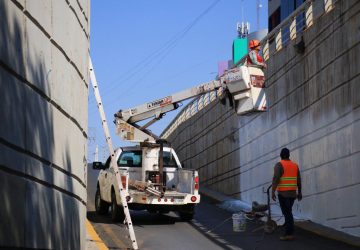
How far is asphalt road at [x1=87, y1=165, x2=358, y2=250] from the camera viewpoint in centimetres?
1074

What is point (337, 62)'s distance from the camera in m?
12.6

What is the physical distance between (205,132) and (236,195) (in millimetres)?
5748

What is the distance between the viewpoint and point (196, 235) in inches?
488

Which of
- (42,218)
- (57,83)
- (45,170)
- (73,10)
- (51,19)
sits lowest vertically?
(42,218)

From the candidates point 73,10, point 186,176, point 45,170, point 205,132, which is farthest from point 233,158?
point 45,170

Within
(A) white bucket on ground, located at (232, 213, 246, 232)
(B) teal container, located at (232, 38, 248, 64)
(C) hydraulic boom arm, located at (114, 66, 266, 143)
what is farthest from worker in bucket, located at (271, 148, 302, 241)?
(B) teal container, located at (232, 38, 248, 64)

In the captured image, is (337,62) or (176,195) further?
(176,195)

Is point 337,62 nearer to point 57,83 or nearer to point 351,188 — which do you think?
point 351,188

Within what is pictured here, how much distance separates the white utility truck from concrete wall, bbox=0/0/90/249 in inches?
223

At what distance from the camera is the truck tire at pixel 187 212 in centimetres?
1450

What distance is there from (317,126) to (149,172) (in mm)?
4098

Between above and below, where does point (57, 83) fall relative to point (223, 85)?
below

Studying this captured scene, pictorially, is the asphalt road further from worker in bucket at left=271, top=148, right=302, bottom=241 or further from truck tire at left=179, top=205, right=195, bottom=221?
worker in bucket at left=271, top=148, right=302, bottom=241

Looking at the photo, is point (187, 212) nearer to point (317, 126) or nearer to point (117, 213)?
point (117, 213)
